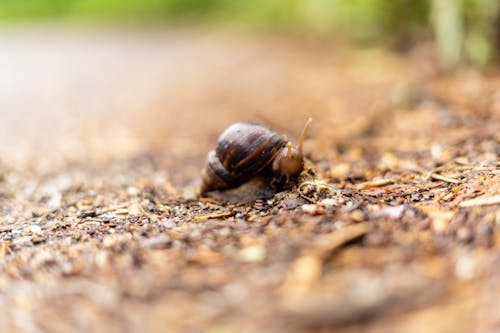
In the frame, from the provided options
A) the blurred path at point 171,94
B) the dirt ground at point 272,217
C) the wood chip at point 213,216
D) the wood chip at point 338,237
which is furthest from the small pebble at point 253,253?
the blurred path at point 171,94

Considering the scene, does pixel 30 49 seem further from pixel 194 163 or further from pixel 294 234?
pixel 294 234

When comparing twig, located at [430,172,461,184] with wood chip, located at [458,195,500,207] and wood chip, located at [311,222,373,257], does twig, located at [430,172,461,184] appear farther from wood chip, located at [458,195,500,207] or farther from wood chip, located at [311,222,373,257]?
wood chip, located at [311,222,373,257]

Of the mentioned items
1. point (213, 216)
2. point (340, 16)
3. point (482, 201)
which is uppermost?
point (340, 16)

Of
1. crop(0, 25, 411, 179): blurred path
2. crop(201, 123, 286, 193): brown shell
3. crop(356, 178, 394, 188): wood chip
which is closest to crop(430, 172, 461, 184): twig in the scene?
crop(356, 178, 394, 188): wood chip

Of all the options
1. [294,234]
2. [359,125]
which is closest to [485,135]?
[359,125]

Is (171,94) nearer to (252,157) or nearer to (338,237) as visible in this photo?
(252,157)

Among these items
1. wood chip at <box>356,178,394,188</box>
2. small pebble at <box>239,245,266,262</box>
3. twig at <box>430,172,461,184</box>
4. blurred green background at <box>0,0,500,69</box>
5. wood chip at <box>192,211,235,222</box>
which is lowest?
wood chip at <box>192,211,235,222</box>

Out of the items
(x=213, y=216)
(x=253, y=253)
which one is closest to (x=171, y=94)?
(x=213, y=216)

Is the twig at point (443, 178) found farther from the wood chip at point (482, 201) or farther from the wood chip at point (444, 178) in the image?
the wood chip at point (482, 201)
